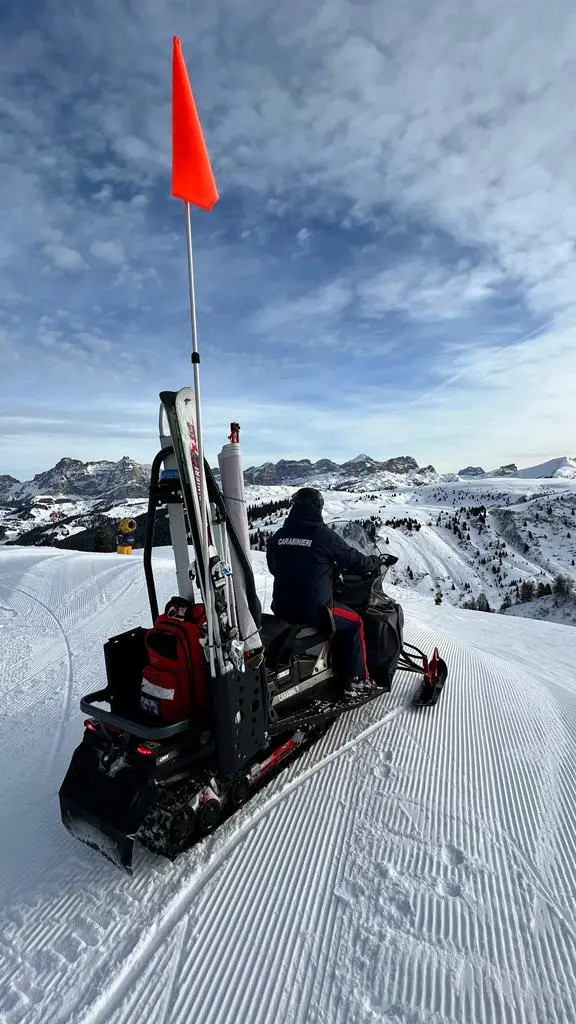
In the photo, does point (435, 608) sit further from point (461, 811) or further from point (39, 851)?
point (39, 851)

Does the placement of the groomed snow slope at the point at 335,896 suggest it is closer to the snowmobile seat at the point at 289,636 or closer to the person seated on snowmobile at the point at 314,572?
the person seated on snowmobile at the point at 314,572

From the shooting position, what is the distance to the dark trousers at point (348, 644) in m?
4.93

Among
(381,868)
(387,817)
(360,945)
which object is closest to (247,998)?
(360,945)

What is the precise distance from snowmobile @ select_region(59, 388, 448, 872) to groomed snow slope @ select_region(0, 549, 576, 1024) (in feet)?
0.93

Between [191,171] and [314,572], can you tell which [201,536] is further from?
[191,171]

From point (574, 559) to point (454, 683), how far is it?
147820 millimetres

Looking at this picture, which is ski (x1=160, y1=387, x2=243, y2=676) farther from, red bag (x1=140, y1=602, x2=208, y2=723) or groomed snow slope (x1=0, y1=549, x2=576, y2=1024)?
groomed snow slope (x1=0, y1=549, x2=576, y2=1024)

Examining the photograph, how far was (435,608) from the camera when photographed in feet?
43.0

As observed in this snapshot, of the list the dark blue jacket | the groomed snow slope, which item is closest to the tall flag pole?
the groomed snow slope

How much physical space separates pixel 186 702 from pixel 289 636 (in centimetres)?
131

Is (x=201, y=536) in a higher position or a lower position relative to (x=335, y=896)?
higher

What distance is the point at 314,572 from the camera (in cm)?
482

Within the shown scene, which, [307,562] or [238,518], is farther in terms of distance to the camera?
[307,562]

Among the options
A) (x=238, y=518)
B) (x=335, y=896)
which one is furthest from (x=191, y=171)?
(x=335, y=896)
